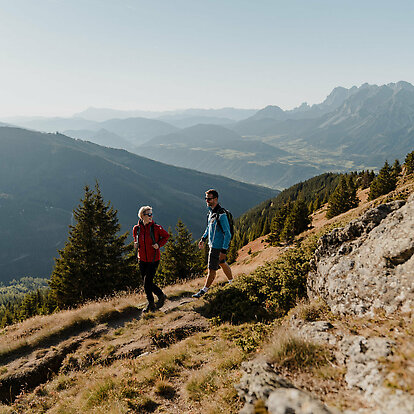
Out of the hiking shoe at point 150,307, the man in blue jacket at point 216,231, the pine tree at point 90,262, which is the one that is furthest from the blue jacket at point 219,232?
the pine tree at point 90,262

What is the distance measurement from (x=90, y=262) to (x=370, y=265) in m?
21.3

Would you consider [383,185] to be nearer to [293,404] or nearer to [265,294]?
[265,294]

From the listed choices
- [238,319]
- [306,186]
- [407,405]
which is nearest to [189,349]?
[238,319]

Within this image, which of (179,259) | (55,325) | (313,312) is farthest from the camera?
(179,259)

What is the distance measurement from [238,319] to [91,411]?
4.17 meters

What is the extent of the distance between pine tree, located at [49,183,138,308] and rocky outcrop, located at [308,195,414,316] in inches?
758

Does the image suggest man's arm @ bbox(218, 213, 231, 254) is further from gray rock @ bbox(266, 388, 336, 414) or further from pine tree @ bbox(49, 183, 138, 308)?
pine tree @ bbox(49, 183, 138, 308)

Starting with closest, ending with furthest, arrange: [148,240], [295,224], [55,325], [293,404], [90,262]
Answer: [293,404], [148,240], [55,325], [90,262], [295,224]

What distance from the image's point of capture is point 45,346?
27.2 ft

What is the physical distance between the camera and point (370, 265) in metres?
4.91

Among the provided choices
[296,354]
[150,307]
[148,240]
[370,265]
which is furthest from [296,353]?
[150,307]

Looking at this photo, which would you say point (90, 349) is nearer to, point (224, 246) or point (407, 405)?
point (224, 246)

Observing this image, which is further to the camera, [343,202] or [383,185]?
[343,202]

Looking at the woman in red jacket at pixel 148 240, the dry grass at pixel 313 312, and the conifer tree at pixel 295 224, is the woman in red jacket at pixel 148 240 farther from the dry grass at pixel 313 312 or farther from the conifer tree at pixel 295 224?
the conifer tree at pixel 295 224
